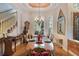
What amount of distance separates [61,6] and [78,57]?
692 mm

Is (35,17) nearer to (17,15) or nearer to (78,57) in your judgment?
(17,15)

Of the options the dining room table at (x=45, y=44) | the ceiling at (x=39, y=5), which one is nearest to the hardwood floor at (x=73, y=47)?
the dining room table at (x=45, y=44)

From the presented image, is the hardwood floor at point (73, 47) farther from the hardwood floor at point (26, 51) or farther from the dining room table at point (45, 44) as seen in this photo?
the dining room table at point (45, 44)

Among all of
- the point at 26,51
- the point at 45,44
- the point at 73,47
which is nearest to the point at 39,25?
the point at 45,44

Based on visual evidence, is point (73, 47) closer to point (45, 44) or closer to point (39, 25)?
point (45, 44)

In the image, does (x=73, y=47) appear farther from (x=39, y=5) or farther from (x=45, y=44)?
(x=39, y=5)

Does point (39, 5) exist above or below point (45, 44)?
above

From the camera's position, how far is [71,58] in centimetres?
210

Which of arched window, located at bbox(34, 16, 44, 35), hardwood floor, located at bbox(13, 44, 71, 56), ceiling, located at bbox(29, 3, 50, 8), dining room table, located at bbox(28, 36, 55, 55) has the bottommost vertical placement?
hardwood floor, located at bbox(13, 44, 71, 56)

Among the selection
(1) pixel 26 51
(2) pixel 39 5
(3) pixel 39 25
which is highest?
(2) pixel 39 5

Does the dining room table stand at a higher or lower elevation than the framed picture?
lower

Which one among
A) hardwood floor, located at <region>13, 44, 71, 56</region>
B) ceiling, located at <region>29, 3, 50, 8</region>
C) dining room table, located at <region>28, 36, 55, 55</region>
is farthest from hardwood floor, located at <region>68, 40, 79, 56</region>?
ceiling, located at <region>29, 3, 50, 8</region>

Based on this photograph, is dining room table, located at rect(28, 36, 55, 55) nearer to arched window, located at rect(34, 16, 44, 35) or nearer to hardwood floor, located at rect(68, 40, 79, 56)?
arched window, located at rect(34, 16, 44, 35)

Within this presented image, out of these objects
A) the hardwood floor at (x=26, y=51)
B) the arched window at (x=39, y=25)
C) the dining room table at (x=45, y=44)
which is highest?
the arched window at (x=39, y=25)
